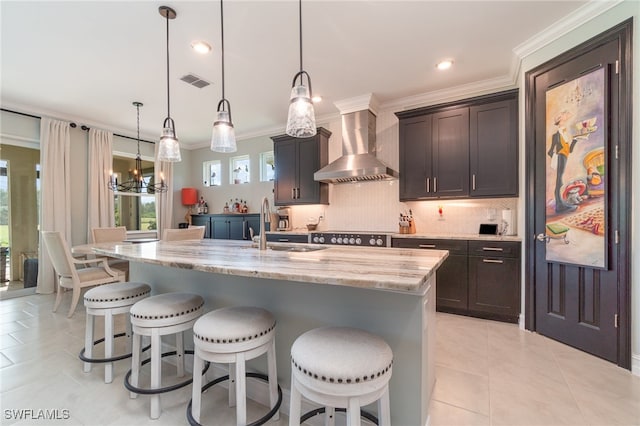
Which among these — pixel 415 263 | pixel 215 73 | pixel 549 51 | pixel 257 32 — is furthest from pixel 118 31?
pixel 549 51

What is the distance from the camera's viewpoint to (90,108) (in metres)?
4.38

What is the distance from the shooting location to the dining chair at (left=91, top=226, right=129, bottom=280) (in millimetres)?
3971

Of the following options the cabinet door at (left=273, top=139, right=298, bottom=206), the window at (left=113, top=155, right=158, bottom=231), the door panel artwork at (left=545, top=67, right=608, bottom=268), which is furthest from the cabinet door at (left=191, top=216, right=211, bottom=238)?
the door panel artwork at (left=545, top=67, right=608, bottom=268)

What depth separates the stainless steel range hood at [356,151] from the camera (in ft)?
12.9

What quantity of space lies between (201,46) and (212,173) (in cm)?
398

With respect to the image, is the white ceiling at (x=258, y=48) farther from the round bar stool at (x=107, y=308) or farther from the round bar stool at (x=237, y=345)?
the round bar stool at (x=237, y=345)

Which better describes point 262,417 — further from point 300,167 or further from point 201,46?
point 300,167

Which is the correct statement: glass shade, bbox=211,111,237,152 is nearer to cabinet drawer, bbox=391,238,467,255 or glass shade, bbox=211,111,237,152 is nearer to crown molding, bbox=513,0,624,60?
cabinet drawer, bbox=391,238,467,255

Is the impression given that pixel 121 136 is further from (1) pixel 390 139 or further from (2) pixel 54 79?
(1) pixel 390 139

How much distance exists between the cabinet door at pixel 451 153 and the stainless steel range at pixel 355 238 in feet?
2.99

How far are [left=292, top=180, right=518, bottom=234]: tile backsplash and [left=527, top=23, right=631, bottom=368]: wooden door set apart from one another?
87 cm

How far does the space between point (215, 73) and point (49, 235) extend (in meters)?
2.78

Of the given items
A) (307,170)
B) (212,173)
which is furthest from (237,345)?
(212,173)

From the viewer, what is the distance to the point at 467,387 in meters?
1.91
